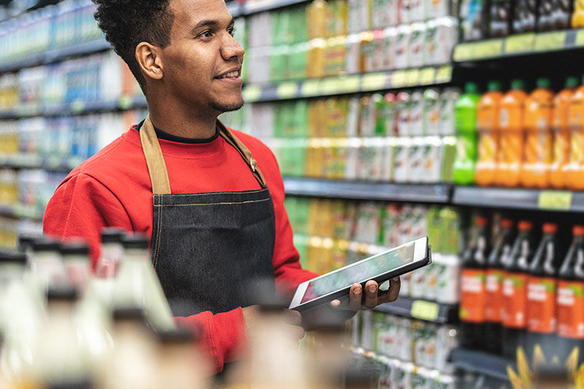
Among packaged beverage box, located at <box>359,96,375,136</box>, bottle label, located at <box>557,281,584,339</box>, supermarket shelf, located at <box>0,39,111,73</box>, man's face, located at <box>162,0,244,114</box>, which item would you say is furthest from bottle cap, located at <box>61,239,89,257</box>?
supermarket shelf, located at <box>0,39,111,73</box>

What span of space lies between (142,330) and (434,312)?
227cm

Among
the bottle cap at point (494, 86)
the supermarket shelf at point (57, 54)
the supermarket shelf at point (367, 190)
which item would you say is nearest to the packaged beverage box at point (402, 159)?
the supermarket shelf at point (367, 190)

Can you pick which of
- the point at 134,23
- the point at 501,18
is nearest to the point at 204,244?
the point at 134,23

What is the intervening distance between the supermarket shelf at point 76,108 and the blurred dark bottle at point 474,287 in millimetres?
2321

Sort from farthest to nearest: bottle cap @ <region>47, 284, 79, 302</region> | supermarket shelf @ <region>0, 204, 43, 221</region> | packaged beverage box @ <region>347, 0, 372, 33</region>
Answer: supermarket shelf @ <region>0, 204, 43, 221</region> → packaged beverage box @ <region>347, 0, 372, 33</region> → bottle cap @ <region>47, 284, 79, 302</region>

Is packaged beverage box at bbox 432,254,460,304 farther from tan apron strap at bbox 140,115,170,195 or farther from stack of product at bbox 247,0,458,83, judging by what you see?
tan apron strap at bbox 140,115,170,195

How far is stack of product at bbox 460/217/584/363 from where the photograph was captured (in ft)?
8.32

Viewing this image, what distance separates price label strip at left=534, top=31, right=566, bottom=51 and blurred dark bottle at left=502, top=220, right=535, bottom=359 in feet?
2.24

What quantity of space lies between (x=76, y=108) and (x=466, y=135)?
3411 millimetres

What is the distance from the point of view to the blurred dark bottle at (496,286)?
9.01 ft

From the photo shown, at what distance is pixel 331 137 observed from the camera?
3426 millimetres

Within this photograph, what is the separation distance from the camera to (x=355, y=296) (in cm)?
128

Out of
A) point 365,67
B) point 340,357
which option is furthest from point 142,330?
point 365,67

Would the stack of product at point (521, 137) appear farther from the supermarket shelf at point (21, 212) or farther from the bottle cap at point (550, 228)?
the supermarket shelf at point (21, 212)
